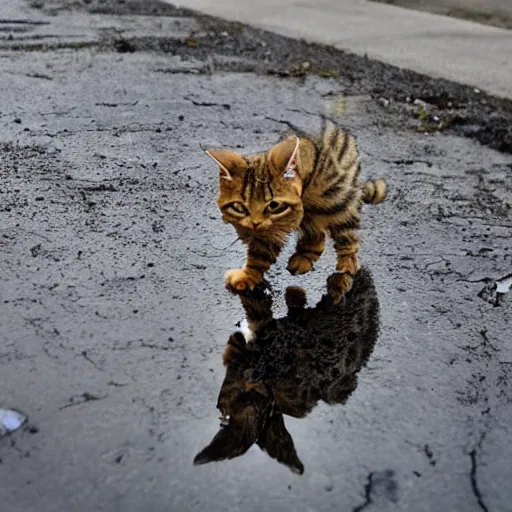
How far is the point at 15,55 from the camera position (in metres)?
6.55

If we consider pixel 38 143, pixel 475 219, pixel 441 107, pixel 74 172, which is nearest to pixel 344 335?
pixel 475 219

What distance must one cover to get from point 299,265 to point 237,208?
A: 655 mm

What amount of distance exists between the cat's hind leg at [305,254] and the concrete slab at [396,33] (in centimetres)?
317

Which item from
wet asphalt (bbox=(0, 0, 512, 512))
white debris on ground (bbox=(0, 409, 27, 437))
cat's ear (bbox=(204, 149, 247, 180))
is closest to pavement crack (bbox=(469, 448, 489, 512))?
wet asphalt (bbox=(0, 0, 512, 512))

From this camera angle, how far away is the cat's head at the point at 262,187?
108 inches

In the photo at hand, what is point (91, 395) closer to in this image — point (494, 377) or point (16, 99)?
point (494, 377)

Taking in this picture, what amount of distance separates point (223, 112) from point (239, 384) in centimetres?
310

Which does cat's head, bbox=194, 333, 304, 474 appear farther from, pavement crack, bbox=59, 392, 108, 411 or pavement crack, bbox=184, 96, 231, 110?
pavement crack, bbox=184, 96, 231, 110

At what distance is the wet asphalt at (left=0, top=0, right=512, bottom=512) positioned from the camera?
2.20 m

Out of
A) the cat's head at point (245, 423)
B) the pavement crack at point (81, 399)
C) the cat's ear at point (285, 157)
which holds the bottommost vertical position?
the pavement crack at point (81, 399)

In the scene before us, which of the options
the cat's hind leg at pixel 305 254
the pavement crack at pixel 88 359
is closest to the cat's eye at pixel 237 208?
the cat's hind leg at pixel 305 254

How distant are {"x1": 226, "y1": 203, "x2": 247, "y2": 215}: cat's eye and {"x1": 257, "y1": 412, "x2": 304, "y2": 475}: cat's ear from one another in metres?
0.74

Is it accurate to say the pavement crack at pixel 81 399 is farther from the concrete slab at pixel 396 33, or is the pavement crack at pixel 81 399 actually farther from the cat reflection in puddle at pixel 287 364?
the concrete slab at pixel 396 33

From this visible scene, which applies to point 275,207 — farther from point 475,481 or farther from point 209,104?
point 209,104
